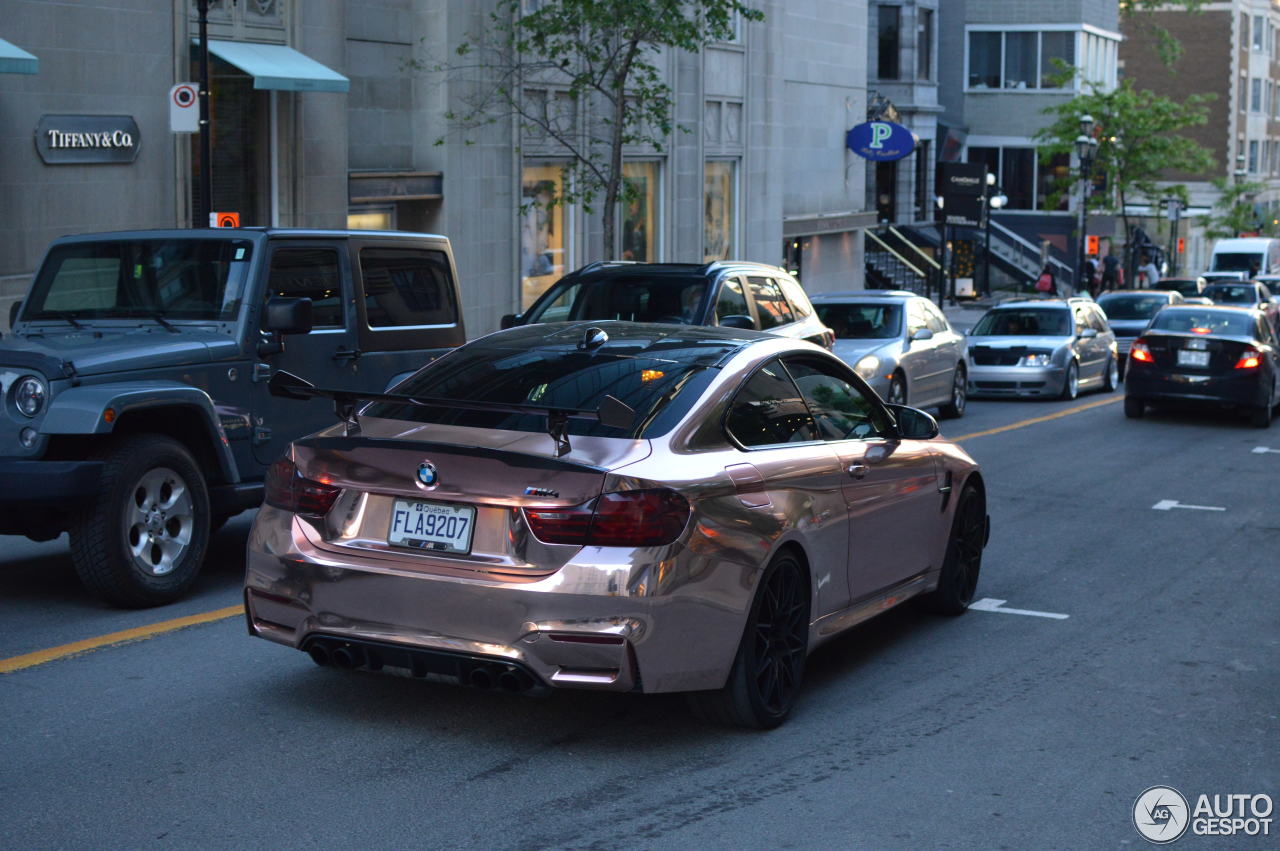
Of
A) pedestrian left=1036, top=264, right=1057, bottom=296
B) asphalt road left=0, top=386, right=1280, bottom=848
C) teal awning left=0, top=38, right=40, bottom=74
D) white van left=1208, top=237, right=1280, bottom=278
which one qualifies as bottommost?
asphalt road left=0, top=386, right=1280, bottom=848

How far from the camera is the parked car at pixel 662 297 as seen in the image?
14.3m

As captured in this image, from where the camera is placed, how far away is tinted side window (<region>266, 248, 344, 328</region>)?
31.2 ft

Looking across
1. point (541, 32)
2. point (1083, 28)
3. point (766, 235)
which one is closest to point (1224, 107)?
point (1083, 28)

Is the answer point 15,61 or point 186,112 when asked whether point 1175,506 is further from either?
point 15,61

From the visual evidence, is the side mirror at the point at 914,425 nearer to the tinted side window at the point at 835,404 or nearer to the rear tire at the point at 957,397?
the tinted side window at the point at 835,404

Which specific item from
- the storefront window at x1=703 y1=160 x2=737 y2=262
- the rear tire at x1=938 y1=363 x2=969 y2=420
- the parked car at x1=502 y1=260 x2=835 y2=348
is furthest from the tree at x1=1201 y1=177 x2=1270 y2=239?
the parked car at x1=502 y1=260 x2=835 y2=348

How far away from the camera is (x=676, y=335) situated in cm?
736

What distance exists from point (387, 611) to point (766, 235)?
30.2 metres

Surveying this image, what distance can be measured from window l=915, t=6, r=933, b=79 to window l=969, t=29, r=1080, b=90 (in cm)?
937

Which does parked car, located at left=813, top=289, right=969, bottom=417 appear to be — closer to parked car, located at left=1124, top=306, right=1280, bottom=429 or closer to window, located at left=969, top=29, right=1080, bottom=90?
parked car, located at left=1124, top=306, right=1280, bottom=429

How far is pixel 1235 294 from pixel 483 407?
3384 cm

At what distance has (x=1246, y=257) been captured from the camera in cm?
5322

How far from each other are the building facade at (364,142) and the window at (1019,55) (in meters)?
27.6

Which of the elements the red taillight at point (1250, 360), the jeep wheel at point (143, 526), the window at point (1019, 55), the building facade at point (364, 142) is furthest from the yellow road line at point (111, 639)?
the window at point (1019, 55)
